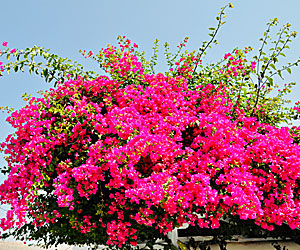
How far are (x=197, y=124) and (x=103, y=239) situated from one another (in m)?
2.40

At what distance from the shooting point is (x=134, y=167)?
381 cm

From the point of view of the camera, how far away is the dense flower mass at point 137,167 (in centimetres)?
372

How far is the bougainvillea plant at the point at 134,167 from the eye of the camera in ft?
12.2

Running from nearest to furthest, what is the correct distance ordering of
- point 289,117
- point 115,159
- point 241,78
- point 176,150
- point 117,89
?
point 115,159 → point 176,150 → point 117,89 → point 241,78 → point 289,117

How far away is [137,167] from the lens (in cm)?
386

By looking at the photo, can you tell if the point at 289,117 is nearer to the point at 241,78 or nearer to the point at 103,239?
the point at 241,78

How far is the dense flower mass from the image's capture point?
3.72 metres

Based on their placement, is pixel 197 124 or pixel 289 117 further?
pixel 289 117

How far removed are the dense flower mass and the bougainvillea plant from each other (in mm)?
16

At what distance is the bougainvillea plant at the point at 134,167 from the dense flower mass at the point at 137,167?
2cm

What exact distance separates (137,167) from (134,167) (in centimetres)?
6

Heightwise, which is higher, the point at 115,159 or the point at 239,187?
the point at 115,159

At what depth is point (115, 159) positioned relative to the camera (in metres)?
3.64

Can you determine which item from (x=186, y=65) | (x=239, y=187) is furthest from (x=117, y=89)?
(x=239, y=187)
